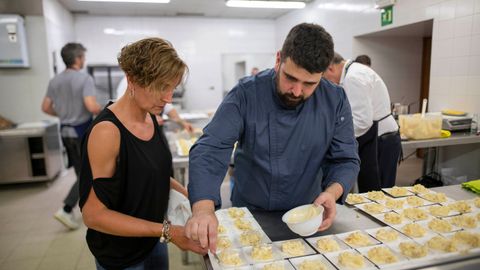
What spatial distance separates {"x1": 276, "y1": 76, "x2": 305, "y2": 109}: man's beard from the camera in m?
1.23

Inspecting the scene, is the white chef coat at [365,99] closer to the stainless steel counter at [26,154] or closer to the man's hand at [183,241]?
the man's hand at [183,241]

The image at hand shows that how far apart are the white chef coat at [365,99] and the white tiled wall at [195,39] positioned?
5.26 metres

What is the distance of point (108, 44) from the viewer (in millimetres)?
7047

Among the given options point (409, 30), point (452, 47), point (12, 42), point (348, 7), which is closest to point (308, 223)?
point (452, 47)

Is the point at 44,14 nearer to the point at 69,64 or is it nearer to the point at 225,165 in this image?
the point at 69,64

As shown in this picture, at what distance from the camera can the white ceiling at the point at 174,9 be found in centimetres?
613

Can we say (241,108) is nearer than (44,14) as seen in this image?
Yes

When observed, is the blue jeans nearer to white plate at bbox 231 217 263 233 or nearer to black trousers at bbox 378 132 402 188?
white plate at bbox 231 217 263 233

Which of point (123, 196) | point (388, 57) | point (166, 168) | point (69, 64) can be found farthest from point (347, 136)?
point (388, 57)

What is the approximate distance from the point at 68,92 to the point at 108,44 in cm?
405

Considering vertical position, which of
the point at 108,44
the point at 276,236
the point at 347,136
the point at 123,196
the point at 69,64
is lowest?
the point at 276,236

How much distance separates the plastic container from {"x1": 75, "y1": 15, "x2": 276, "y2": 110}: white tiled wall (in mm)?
5285

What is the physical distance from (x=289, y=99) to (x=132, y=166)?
599mm

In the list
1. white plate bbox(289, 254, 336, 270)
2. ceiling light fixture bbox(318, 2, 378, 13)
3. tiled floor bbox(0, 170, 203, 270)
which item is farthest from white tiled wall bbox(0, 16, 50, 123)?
white plate bbox(289, 254, 336, 270)
